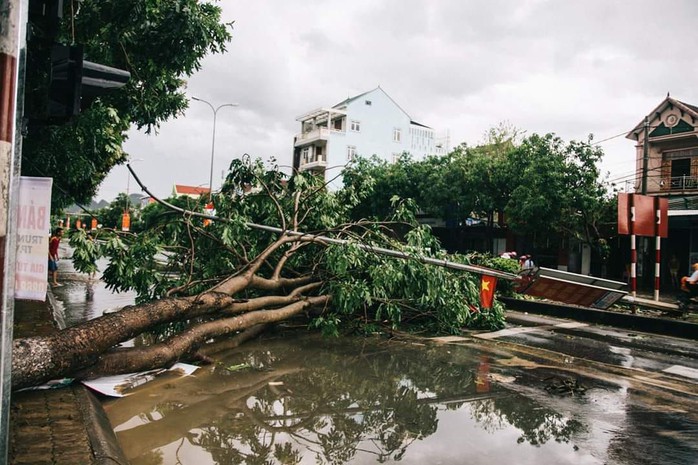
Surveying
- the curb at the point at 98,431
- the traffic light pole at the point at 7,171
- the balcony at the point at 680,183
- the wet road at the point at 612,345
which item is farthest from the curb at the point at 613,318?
the balcony at the point at 680,183

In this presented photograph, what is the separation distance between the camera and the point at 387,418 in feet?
16.5

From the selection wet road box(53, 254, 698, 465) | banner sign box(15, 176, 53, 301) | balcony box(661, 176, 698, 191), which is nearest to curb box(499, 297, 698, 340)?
wet road box(53, 254, 698, 465)

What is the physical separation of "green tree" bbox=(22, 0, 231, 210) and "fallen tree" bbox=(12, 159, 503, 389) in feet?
6.03

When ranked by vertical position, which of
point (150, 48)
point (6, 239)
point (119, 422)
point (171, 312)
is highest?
point (150, 48)

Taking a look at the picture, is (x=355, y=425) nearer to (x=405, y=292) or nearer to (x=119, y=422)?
(x=119, y=422)

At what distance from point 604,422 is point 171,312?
495 cm

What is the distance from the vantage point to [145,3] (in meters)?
8.55

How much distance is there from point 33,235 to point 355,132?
4876 cm

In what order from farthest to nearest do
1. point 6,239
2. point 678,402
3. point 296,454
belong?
1. point 678,402
2. point 296,454
3. point 6,239

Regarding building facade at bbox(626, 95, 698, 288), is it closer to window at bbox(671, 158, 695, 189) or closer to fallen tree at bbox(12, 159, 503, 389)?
window at bbox(671, 158, 695, 189)

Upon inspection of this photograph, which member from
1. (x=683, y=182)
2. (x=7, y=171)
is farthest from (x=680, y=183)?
(x=7, y=171)

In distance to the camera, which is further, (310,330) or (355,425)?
(310,330)

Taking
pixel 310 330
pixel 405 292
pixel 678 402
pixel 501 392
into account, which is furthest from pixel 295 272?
pixel 678 402

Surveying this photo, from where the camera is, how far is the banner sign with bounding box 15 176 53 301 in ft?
9.58
